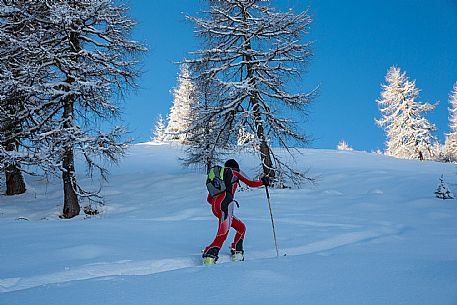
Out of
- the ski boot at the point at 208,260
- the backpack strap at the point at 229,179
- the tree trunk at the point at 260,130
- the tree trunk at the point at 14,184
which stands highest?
the tree trunk at the point at 260,130

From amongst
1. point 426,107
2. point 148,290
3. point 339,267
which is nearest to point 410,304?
point 339,267

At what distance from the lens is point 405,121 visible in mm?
33031

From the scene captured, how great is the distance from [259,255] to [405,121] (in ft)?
108

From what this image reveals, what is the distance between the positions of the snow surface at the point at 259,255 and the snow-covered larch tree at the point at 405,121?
23815 mm

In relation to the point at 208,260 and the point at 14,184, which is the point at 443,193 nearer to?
the point at 208,260

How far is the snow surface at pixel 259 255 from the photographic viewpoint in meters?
3.02

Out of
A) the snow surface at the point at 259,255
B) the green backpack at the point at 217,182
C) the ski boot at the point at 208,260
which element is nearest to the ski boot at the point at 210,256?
the ski boot at the point at 208,260

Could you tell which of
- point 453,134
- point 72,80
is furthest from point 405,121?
point 72,80

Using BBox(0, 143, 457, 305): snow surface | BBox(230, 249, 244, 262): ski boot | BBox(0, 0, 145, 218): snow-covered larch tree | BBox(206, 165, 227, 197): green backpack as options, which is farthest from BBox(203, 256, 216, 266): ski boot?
BBox(0, 0, 145, 218): snow-covered larch tree

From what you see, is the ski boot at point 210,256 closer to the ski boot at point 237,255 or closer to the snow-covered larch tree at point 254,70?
the ski boot at point 237,255

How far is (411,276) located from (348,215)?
539 centimetres

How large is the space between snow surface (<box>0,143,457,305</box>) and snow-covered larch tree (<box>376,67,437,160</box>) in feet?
78.1

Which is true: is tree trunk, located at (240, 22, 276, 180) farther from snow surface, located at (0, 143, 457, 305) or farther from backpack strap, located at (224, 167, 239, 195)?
backpack strap, located at (224, 167, 239, 195)

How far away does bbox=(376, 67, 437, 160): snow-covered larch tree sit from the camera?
32156 millimetres
